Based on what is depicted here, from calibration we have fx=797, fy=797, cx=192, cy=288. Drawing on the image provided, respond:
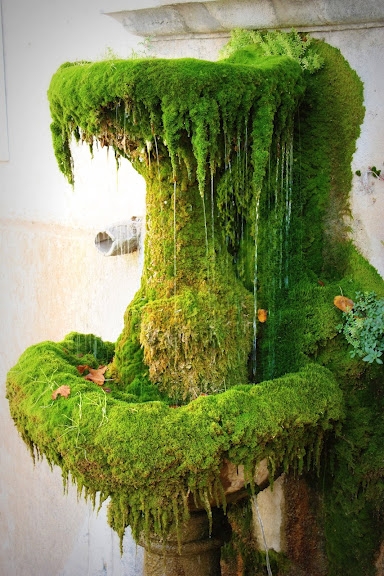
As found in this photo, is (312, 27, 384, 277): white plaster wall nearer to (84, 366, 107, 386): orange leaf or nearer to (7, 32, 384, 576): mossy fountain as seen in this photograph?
(7, 32, 384, 576): mossy fountain

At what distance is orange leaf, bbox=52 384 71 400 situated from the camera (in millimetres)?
4609

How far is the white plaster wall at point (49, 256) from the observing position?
23.6ft

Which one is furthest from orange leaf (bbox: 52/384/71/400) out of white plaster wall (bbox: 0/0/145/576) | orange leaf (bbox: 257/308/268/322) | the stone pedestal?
white plaster wall (bbox: 0/0/145/576)

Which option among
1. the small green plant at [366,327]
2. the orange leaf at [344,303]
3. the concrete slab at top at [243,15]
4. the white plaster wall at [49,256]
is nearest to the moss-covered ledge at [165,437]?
the small green plant at [366,327]

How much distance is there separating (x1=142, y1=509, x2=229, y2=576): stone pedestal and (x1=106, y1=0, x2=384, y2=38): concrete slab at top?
3.24 meters

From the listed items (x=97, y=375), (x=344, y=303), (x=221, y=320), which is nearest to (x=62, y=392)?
(x=97, y=375)

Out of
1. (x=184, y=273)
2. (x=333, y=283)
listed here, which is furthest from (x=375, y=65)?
(x=184, y=273)

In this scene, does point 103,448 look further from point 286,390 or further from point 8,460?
point 8,460

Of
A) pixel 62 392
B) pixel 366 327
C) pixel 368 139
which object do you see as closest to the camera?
pixel 62 392

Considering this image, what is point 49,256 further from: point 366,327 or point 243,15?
point 366,327

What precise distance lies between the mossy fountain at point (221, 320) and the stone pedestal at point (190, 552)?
0.5 inches

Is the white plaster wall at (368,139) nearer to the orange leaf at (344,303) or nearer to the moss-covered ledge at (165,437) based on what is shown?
the orange leaf at (344,303)

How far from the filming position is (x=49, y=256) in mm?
8141

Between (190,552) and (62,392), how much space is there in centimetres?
148
